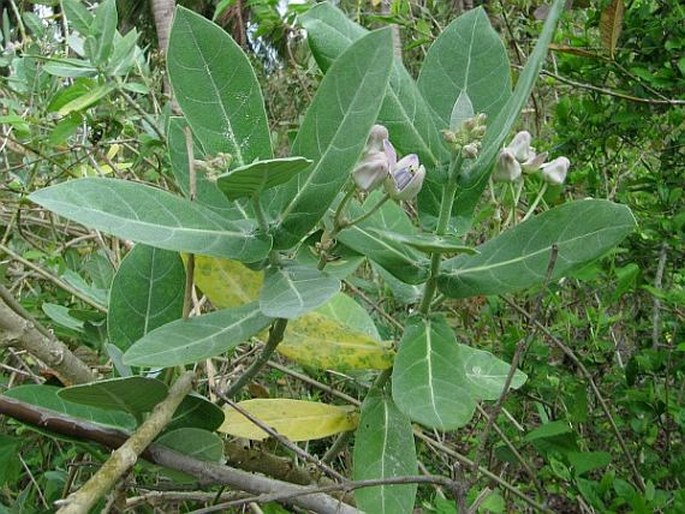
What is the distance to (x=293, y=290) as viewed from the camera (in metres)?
0.67

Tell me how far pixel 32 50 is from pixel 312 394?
47.5 inches

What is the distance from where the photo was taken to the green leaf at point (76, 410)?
0.78m

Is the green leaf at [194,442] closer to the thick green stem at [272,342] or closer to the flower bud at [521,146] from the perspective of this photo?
the thick green stem at [272,342]

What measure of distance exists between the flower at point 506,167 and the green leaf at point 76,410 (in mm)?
468

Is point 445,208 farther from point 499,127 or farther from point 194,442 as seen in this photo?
point 194,442

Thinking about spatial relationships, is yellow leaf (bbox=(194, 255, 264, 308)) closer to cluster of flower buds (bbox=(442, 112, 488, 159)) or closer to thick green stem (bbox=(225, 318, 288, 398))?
thick green stem (bbox=(225, 318, 288, 398))

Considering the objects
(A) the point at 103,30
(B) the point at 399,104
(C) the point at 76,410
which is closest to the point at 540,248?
(B) the point at 399,104

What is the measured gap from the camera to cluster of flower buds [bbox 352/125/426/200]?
2.37 feet

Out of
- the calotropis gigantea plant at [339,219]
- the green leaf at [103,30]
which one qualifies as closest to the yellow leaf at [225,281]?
the calotropis gigantea plant at [339,219]

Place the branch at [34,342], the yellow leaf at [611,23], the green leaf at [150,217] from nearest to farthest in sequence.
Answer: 1. the green leaf at [150,217]
2. the branch at [34,342]
3. the yellow leaf at [611,23]

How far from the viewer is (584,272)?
1312 millimetres

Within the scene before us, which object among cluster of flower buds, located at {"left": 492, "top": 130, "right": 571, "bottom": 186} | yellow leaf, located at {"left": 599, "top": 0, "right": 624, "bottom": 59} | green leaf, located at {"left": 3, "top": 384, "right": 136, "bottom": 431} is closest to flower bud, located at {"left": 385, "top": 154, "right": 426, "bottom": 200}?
cluster of flower buds, located at {"left": 492, "top": 130, "right": 571, "bottom": 186}

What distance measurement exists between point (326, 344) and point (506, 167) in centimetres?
27

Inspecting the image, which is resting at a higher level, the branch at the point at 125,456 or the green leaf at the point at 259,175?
the green leaf at the point at 259,175
